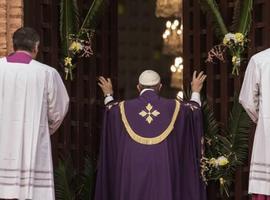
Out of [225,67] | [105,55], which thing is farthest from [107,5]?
[225,67]

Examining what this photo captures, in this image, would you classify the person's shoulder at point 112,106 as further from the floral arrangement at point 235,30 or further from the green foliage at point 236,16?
the green foliage at point 236,16

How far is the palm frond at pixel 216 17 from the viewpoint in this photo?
1024 centimetres

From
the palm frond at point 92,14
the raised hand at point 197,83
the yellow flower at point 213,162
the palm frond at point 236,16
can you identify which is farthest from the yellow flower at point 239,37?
the palm frond at point 92,14

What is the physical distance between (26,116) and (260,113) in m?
1.99

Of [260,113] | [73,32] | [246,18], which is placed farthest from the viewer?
[73,32]

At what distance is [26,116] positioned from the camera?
29.9ft

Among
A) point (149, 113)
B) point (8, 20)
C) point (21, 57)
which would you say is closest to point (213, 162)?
point (149, 113)

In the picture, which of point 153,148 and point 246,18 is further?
point 246,18

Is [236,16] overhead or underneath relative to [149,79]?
overhead

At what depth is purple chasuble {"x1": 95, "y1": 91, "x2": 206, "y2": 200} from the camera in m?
9.88

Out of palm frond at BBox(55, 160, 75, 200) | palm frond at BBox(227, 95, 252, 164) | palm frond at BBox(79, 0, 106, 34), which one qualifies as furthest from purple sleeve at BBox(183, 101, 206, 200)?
palm frond at BBox(79, 0, 106, 34)

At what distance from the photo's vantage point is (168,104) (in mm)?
10008

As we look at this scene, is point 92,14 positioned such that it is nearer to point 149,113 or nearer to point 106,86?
point 106,86

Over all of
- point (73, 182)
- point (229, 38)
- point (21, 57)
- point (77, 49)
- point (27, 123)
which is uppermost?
point (229, 38)
